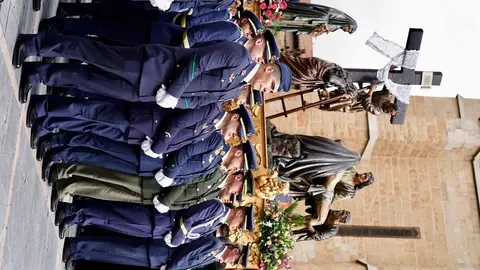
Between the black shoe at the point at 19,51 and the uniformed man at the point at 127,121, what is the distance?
0.70m

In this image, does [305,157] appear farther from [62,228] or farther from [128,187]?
[62,228]

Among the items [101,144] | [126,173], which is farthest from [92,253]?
[101,144]

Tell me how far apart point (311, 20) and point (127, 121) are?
5013 millimetres

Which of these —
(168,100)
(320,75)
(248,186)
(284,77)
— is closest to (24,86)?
(168,100)

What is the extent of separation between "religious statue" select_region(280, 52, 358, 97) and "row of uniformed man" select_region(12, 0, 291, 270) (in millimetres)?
1031

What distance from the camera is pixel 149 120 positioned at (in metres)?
5.93

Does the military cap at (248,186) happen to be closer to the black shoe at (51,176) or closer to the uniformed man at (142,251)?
the uniformed man at (142,251)

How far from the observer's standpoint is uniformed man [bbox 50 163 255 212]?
6.70 meters

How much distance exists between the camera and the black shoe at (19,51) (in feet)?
16.1

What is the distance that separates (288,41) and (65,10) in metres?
6.91

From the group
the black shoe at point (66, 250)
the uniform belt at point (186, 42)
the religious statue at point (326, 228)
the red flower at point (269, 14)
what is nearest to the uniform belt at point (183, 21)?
the uniform belt at point (186, 42)

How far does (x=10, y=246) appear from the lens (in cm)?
492

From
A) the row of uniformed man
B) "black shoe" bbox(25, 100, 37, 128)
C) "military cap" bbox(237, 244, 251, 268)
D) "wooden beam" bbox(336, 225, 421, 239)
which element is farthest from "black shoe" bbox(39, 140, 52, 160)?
"wooden beam" bbox(336, 225, 421, 239)

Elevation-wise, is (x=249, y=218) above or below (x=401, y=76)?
below
